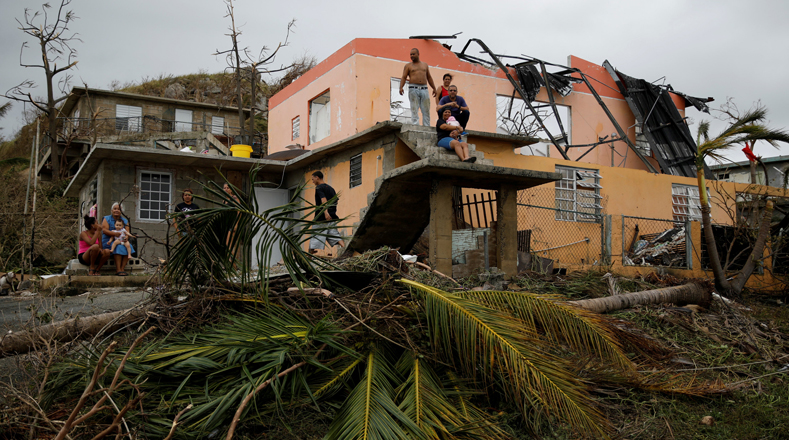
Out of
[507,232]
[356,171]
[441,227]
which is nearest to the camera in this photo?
[441,227]

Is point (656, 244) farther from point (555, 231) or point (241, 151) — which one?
point (241, 151)

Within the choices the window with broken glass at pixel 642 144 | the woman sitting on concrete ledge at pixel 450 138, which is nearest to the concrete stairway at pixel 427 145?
the woman sitting on concrete ledge at pixel 450 138

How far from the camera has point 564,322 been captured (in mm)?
4062

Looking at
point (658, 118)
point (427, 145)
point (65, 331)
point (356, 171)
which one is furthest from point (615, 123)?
point (65, 331)

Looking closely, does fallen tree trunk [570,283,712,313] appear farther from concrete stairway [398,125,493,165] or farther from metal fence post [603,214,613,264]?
metal fence post [603,214,613,264]

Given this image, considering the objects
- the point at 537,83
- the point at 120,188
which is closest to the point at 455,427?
the point at 120,188

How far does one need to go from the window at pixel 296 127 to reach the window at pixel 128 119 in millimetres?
14677

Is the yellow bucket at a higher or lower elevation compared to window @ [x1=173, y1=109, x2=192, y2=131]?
lower

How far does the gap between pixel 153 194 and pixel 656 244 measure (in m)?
11.8

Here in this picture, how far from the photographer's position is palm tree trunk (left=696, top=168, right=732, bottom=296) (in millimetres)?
8234

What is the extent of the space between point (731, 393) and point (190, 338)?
446cm

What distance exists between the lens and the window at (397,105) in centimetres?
1557

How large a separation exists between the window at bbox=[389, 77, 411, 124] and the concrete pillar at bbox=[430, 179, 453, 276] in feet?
24.3

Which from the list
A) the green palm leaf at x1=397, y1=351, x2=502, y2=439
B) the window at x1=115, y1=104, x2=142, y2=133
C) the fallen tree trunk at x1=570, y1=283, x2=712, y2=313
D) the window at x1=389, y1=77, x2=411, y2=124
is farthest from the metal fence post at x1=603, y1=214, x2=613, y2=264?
the window at x1=115, y1=104, x2=142, y2=133
